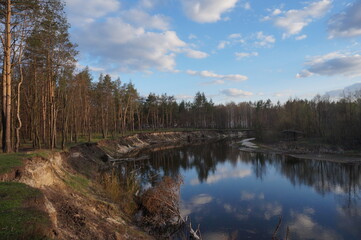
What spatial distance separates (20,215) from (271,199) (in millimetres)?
19526

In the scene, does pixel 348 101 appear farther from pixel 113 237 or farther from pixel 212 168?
pixel 113 237

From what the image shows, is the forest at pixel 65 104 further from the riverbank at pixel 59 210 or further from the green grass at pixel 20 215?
the green grass at pixel 20 215

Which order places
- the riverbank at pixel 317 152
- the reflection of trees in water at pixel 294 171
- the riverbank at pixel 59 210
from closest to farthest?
the riverbank at pixel 59 210 → the reflection of trees in water at pixel 294 171 → the riverbank at pixel 317 152

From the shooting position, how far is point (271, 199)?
20609 millimetres

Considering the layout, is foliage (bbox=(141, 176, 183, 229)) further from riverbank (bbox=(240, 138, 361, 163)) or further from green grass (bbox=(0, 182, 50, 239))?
riverbank (bbox=(240, 138, 361, 163))

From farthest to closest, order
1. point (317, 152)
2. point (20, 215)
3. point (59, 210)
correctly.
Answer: point (317, 152), point (59, 210), point (20, 215)

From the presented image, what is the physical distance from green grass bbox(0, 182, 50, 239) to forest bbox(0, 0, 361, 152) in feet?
30.6

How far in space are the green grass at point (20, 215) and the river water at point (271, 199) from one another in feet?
31.2

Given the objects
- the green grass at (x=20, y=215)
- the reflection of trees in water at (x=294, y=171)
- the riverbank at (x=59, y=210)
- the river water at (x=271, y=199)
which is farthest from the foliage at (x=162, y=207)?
the green grass at (x=20, y=215)

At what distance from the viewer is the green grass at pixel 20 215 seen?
5.90 metres

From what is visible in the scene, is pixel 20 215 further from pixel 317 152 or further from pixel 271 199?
pixel 317 152

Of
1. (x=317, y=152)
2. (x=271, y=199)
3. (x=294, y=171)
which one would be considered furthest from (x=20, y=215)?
(x=317, y=152)

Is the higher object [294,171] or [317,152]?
[317,152]

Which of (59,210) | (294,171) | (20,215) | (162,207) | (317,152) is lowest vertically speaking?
(294,171)
